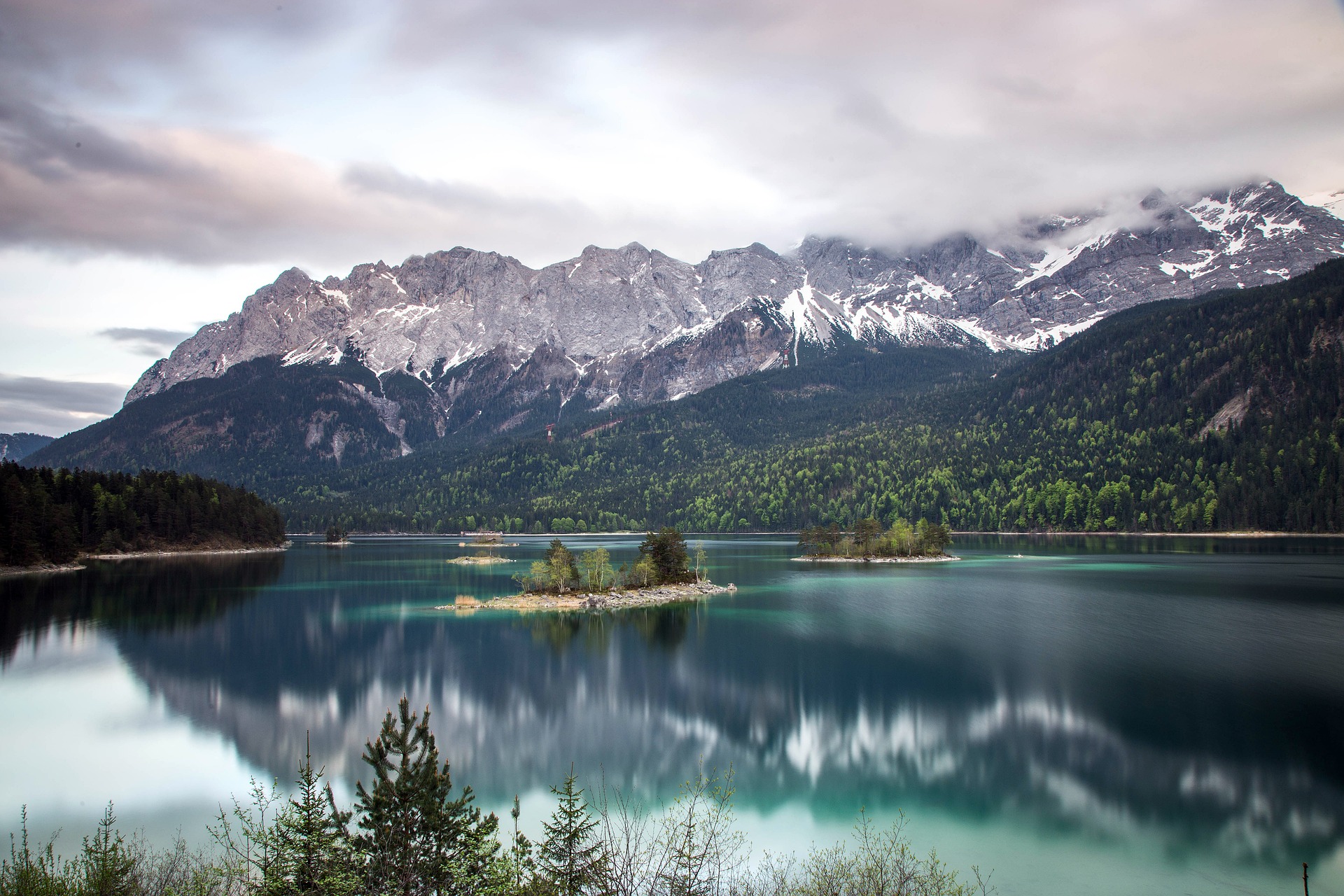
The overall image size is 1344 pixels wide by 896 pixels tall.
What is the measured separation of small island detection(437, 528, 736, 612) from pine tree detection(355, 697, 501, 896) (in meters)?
57.3

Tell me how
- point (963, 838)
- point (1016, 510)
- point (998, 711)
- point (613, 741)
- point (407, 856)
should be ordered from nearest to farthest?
point (407, 856), point (963, 838), point (613, 741), point (998, 711), point (1016, 510)

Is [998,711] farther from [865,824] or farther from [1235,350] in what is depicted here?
[1235,350]

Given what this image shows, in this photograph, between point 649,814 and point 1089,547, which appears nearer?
point 649,814

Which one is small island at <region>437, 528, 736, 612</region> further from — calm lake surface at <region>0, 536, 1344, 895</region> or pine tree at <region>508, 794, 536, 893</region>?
pine tree at <region>508, 794, 536, 893</region>

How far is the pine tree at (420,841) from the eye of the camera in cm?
1468

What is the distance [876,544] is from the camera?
12988 centimetres

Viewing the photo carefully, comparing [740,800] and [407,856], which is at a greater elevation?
[407,856]

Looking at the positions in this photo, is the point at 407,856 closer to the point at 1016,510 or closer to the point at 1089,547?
the point at 1089,547

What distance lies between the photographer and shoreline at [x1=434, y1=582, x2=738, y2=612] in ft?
240

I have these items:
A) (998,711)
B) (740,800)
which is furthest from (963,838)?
(998,711)

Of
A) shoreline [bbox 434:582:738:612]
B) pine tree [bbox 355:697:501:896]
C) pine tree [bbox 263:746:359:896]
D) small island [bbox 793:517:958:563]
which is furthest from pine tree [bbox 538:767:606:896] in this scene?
small island [bbox 793:517:958:563]

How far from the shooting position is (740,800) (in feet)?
84.8

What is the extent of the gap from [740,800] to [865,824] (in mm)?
4172

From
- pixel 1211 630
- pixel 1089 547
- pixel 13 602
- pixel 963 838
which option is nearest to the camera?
pixel 963 838
